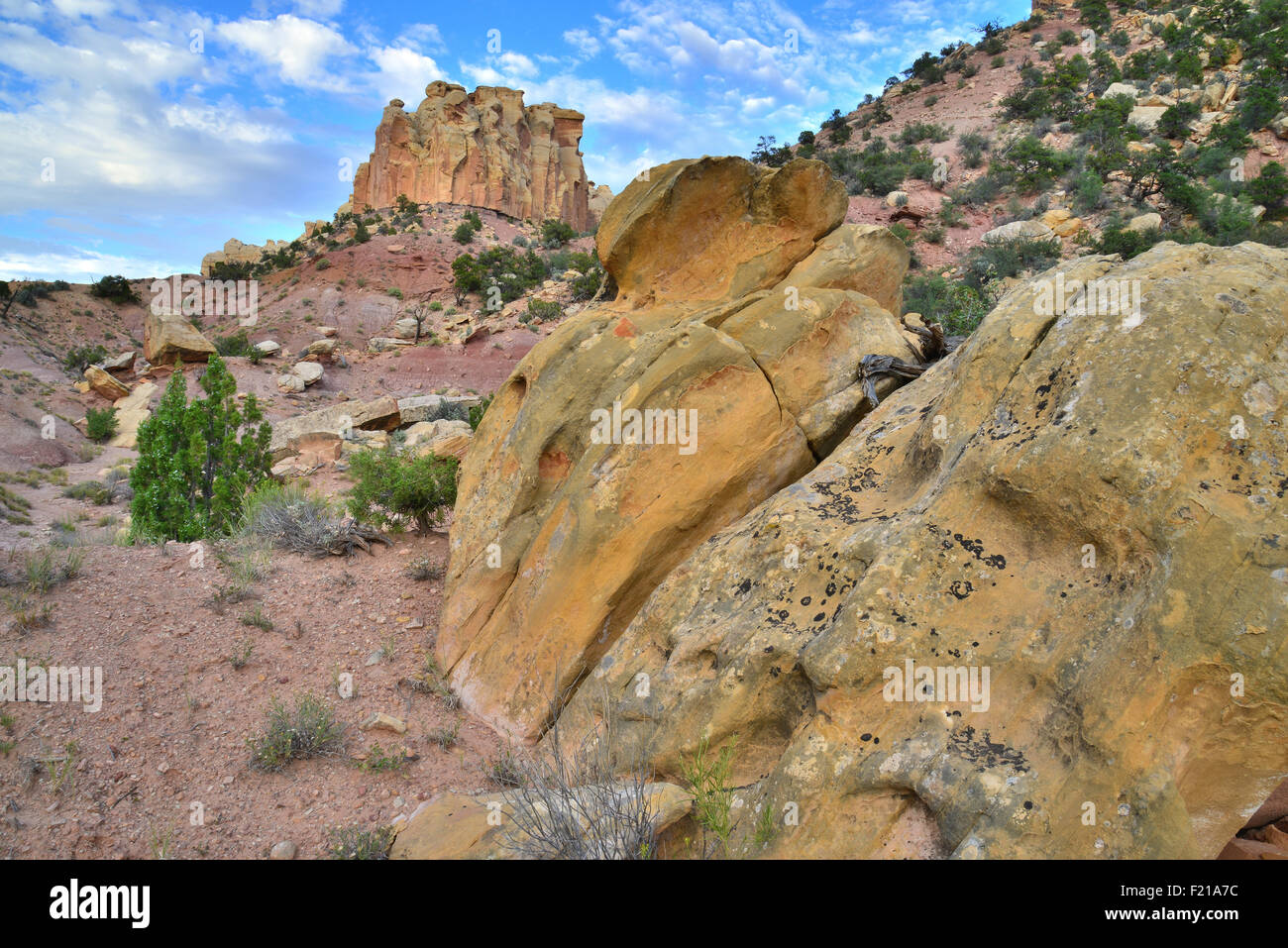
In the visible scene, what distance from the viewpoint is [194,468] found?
10.9 m

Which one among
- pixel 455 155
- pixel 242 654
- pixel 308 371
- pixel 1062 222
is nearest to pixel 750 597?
pixel 242 654

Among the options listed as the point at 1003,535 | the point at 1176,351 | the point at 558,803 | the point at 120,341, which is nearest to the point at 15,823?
the point at 558,803

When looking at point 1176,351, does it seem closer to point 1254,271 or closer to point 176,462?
point 1254,271

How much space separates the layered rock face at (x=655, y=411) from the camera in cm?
550

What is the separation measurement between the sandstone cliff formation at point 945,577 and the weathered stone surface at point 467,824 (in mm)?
401

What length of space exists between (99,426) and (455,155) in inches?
1416

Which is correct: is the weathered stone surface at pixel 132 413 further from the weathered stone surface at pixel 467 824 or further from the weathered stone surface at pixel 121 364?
the weathered stone surface at pixel 467 824

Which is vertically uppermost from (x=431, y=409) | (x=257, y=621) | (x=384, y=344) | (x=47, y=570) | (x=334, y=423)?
(x=384, y=344)

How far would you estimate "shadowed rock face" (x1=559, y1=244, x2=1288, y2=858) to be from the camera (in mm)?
2697

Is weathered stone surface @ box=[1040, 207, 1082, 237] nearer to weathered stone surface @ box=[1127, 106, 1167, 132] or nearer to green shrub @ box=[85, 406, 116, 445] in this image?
weathered stone surface @ box=[1127, 106, 1167, 132]

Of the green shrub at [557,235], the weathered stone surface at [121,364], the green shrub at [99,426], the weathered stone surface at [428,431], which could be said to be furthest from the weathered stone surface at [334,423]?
the green shrub at [557,235]

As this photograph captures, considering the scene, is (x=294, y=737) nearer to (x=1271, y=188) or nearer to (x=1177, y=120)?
(x=1271, y=188)
